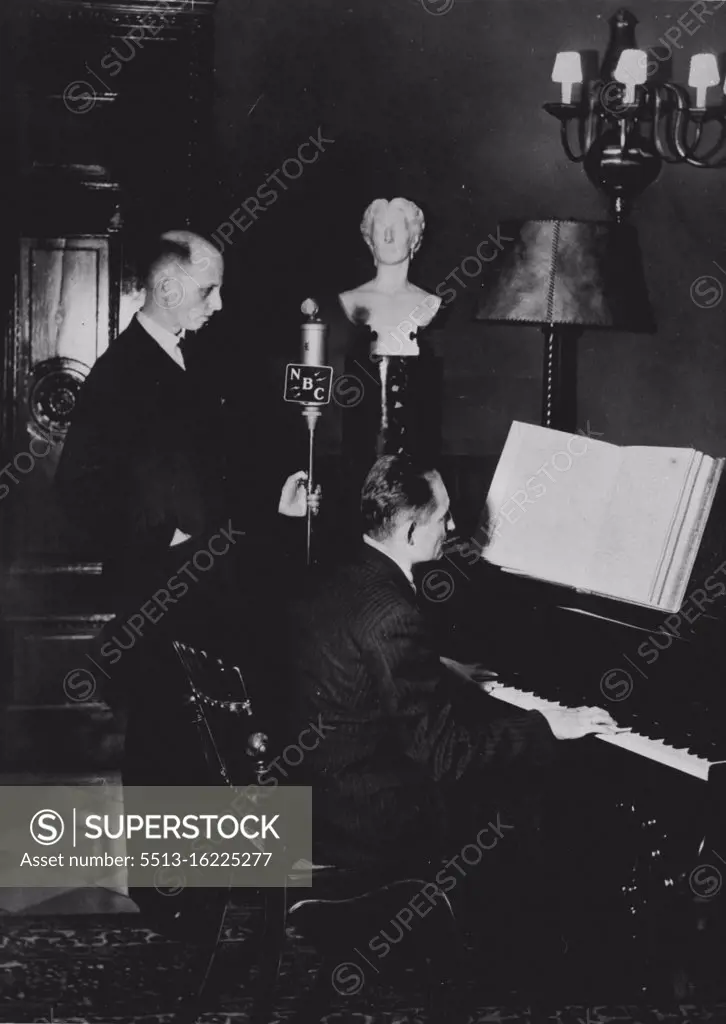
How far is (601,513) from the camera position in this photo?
2.75m

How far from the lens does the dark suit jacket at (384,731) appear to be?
246 centimetres

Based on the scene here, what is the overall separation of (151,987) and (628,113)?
9.60 ft

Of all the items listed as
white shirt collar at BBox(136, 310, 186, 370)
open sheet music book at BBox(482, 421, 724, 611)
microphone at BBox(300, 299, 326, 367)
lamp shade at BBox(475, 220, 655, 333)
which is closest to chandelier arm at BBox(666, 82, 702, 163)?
lamp shade at BBox(475, 220, 655, 333)

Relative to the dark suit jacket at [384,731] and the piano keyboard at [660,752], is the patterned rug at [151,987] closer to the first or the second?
the dark suit jacket at [384,731]

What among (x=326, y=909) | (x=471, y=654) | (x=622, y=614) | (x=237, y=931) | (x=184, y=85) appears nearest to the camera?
(x=326, y=909)

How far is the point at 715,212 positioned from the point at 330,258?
1390 mm

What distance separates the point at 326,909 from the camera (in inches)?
95.3

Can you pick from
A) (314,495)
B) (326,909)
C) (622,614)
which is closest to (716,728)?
(622,614)

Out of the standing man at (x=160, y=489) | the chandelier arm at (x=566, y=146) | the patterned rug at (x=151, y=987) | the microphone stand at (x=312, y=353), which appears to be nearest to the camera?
the patterned rug at (x=151, y=987)

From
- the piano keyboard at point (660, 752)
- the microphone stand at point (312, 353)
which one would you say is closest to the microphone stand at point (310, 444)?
the microphone stand at point (312, 353)

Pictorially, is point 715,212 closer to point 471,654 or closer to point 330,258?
point 330,258

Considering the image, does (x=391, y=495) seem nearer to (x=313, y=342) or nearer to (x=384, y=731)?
(x=384, y=731)

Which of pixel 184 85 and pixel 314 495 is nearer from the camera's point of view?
pixel 314 495

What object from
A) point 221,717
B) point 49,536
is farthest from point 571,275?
point 49,536
